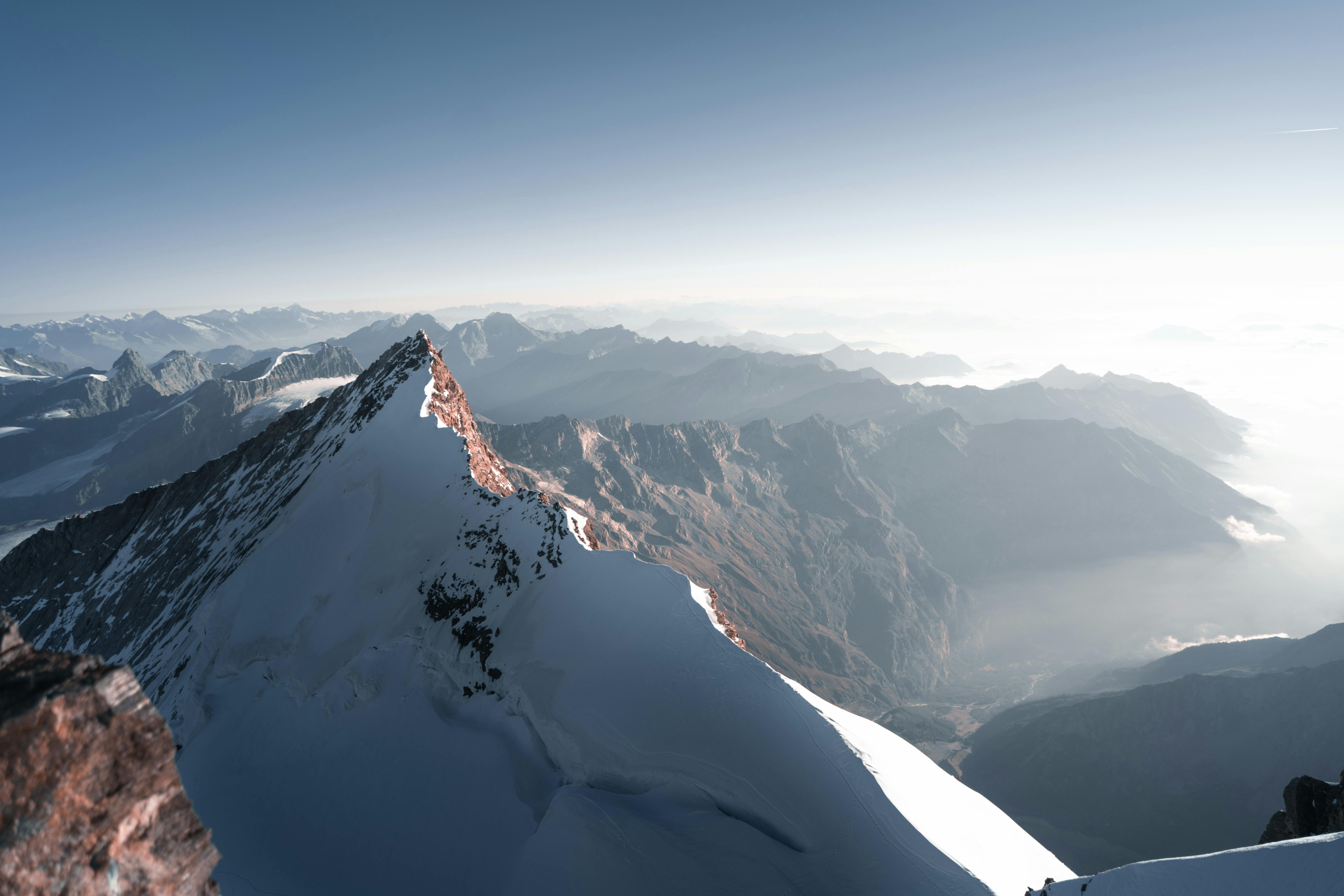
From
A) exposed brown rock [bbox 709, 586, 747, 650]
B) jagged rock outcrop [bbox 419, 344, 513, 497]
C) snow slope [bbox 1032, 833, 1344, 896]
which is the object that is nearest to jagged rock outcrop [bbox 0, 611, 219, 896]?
exposed brown rock [bbox 709, 586, 747, 650]

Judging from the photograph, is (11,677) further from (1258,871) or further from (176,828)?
(1258,871)

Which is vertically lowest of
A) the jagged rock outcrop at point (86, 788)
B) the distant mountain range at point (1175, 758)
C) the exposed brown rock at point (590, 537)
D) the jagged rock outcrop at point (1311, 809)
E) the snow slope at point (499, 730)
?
the distant mountain range at point (1175, 758)

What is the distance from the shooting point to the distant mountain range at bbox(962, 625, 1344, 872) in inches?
5005

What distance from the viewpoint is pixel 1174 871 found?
1448cm

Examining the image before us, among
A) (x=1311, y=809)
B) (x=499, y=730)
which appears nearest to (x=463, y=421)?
(x=499, y=730)

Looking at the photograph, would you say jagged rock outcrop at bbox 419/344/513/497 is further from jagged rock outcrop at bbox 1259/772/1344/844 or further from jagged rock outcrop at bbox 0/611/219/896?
jagged rock outcrop at bbox 1259/772/1344/844

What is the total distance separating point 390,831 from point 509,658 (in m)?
7.81

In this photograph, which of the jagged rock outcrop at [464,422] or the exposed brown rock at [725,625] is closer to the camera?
the exposed brown rock at [725,625]

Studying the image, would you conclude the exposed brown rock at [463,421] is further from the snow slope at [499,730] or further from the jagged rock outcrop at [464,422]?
the snow slope at [499,730]

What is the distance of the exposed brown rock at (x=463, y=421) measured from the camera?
4191 centimetres

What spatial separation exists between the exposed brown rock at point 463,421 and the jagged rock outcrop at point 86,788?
1250 inches

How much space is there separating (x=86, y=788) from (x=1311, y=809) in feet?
133

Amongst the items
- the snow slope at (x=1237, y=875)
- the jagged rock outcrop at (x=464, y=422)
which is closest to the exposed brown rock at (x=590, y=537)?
the jagged rock outcrop at (x=464, y=422)

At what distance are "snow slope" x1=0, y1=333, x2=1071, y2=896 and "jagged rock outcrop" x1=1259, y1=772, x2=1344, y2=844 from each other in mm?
11639
